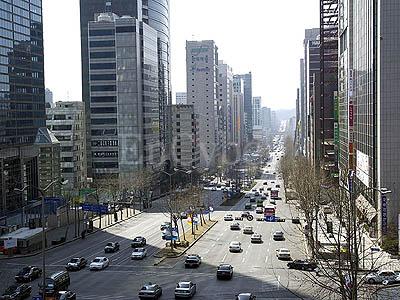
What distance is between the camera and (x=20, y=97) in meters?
75.7

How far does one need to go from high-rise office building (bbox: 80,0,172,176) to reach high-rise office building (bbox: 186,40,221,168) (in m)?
51.9

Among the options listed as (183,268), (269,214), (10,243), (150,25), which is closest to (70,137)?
(150,25)

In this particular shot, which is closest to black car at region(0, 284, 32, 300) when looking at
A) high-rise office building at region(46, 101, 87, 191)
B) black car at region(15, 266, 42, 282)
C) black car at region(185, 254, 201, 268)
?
black car at region(15, 266, 42, 282)

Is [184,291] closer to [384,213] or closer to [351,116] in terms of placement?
[384,213]

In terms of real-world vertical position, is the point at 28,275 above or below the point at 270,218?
above

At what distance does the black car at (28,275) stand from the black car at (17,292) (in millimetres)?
3953

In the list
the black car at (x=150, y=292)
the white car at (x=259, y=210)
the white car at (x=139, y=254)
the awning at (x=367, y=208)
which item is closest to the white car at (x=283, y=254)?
the awning at (x=367, y=208)

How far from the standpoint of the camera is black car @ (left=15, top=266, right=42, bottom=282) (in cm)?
4069

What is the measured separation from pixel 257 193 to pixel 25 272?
75492mm

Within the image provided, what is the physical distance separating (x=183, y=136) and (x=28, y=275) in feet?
337

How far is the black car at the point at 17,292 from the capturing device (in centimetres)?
3421

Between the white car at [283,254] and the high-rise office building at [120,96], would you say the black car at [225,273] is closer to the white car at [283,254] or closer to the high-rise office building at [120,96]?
the white car at [283,254]

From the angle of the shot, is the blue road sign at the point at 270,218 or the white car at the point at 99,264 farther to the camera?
the blue road sign at the point at 270,218

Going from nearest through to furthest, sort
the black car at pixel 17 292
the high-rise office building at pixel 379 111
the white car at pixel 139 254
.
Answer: the black car at pixel 17 292 < the white car at pixel 139 254 < the high-rise office building at pixel 379 111
